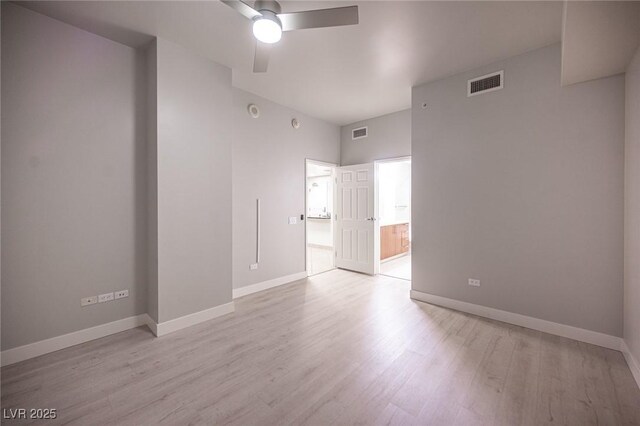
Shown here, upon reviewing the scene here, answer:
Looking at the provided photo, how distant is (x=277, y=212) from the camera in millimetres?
4273

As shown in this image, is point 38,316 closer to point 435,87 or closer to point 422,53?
point 422,53

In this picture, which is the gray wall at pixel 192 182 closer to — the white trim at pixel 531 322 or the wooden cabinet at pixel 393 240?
the white trim at pixel 531 322

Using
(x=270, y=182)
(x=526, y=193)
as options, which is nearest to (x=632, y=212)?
(x=526, y=193)

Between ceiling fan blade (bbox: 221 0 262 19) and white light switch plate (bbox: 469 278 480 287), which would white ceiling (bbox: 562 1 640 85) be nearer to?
ceiling fan blade (bbox: 221 0 262 19)

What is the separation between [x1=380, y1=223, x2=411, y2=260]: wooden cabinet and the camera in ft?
19.7

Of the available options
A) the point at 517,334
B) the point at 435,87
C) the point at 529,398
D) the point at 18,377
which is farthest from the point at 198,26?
the point at 517,334

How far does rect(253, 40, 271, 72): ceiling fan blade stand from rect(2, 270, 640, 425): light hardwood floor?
263cm

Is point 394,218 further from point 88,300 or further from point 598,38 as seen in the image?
point 88,300

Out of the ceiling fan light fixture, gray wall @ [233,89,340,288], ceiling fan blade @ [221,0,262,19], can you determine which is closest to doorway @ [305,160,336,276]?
gray wall @ [233,89,340,288]

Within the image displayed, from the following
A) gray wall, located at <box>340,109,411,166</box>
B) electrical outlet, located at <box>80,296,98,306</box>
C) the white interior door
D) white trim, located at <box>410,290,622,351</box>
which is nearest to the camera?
white trim, located at <box>410,290,622,351</box>

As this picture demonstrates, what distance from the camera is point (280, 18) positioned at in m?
1.89

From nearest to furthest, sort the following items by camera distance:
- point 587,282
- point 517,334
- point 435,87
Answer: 1. point 587,282
2. point 517,334
3. point 435,87

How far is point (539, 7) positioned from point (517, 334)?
3003mm

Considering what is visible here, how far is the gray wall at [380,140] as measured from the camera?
14.4 feet
